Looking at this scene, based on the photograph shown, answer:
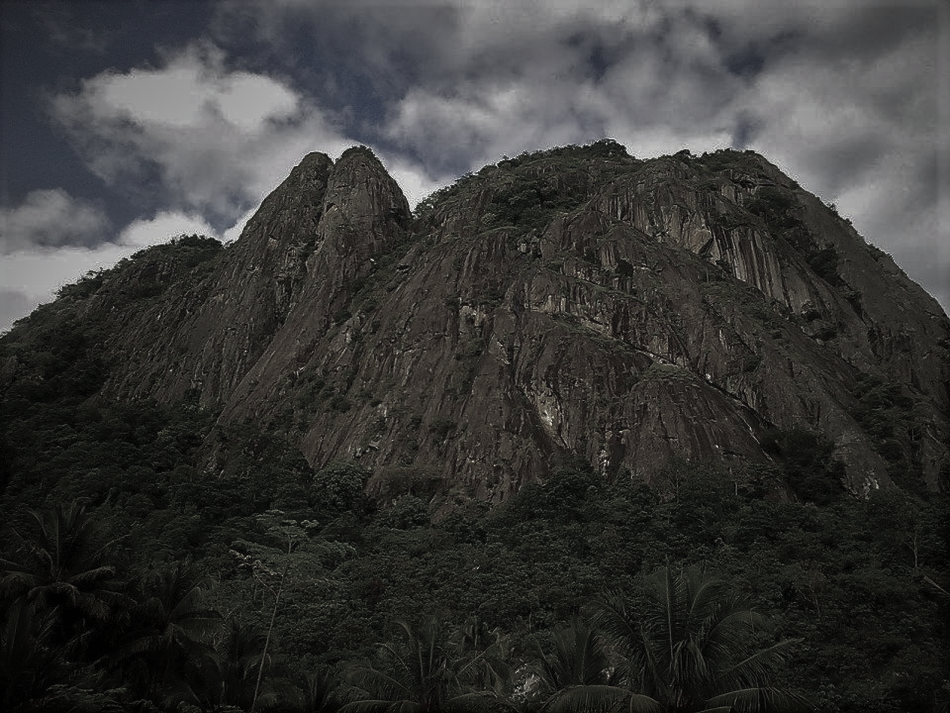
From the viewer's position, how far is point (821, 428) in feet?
167

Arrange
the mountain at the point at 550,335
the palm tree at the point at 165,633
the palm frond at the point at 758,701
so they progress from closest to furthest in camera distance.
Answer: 1. the palm frond at the point at 758,701
2. the palm tree at the point at 165,633
3. the mountain at the point at 550,335

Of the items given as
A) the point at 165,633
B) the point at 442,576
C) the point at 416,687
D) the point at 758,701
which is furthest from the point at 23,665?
→ the point at 442,576

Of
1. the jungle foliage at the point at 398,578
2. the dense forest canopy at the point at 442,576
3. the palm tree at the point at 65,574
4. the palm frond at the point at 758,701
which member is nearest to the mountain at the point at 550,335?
the dense forest canopy at the point at 442,576

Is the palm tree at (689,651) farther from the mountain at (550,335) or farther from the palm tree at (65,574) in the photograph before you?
the mountain at (550,335)

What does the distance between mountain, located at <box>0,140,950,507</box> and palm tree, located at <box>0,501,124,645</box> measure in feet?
102

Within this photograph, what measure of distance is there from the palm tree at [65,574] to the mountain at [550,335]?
3095 cm

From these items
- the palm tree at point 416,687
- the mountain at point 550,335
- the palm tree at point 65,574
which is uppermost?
the mountain at point 550,335

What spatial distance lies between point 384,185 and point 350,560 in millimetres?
60194

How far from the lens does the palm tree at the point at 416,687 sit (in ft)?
55.2

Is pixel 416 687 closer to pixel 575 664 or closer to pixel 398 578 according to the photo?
pixel 575 664

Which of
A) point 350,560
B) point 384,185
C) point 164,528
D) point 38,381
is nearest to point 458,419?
point 350,560

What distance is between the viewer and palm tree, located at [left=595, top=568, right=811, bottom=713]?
1362 centimetres

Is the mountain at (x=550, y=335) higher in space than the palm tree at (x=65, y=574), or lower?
higher

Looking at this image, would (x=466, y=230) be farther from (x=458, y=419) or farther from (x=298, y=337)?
(x=458, y=419)
